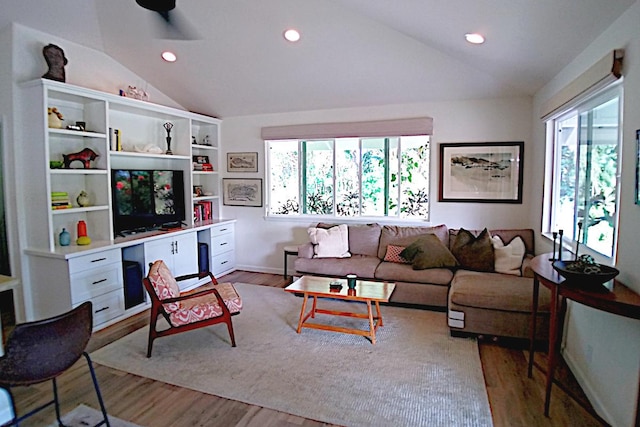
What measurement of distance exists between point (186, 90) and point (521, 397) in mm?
5167

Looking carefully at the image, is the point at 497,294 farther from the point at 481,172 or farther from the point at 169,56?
the point at 169,56

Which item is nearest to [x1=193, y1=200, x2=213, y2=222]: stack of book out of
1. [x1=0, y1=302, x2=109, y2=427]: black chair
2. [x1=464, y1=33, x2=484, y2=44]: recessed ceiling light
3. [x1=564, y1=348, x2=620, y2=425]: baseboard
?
[x1=0, y1=302, x2=109, y2=427]: black chair

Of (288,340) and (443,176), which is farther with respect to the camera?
(443,176)

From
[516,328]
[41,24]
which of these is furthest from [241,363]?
[41,24]

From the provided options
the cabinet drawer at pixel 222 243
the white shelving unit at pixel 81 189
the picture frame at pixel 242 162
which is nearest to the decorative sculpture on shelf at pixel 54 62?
the white shelving unit at pixel 81 189

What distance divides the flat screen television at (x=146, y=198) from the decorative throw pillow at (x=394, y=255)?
285 cm

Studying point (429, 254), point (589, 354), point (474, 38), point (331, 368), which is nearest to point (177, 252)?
point (331, 368)

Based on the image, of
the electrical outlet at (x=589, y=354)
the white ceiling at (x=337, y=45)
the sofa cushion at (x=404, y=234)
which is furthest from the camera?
the sofa cushion at (x=404, y=234)

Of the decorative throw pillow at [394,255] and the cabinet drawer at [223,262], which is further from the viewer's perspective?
the cabinet drawer at [223,262]

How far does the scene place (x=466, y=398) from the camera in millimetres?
2736

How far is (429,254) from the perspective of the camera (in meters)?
4.55

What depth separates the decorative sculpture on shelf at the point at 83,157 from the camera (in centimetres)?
410

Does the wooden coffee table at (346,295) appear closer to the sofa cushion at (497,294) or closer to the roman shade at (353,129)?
the sofa cushion at (497,294)

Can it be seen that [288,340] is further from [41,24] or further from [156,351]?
[41,24]
